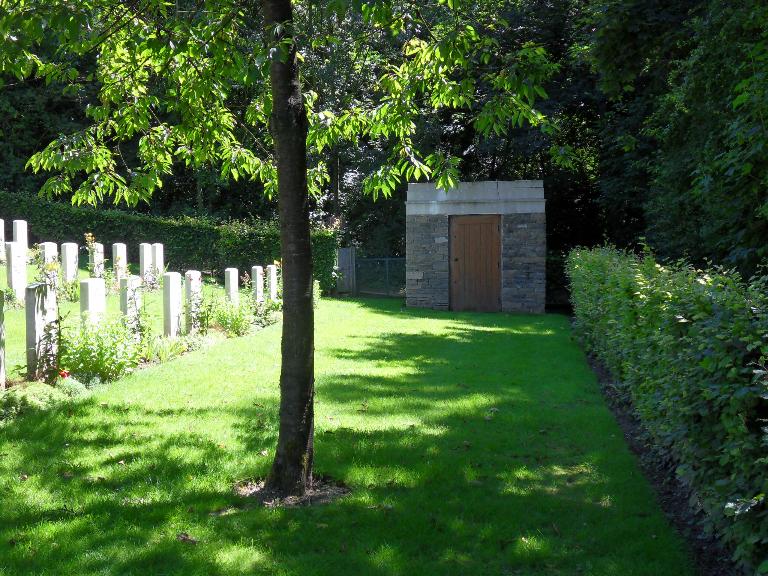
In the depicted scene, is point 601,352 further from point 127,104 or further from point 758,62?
point 127,104

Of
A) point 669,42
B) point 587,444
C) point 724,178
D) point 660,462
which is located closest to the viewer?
point 660,462

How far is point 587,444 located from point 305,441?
2834mm

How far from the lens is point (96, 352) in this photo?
25.8ft

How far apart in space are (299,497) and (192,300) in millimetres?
6935

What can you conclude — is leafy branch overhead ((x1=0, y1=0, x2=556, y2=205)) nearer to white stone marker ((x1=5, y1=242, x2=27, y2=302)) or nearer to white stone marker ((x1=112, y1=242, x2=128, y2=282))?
white stone marker ((x1=5, y1=242, x2=27, y2=302))

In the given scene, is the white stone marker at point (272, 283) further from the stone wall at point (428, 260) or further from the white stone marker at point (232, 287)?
the stone wall at point (428, 260)

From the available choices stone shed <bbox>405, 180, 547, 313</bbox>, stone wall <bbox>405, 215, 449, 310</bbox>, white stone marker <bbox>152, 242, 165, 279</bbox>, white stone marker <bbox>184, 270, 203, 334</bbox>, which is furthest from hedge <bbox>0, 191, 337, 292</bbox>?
white stone marker <bbox>184, 270, 203, 334</bbox>

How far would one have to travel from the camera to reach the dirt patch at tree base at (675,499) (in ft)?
13.6

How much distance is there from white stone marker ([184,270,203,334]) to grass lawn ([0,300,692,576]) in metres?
2.39

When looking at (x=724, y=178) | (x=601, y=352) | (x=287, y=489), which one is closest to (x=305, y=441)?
(x=287, y=489)

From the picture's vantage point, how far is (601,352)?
10.4 m

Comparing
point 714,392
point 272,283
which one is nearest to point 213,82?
point 714,392

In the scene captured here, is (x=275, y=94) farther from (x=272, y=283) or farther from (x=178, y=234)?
(x=178, y=234)

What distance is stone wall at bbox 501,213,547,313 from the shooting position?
19.3m
